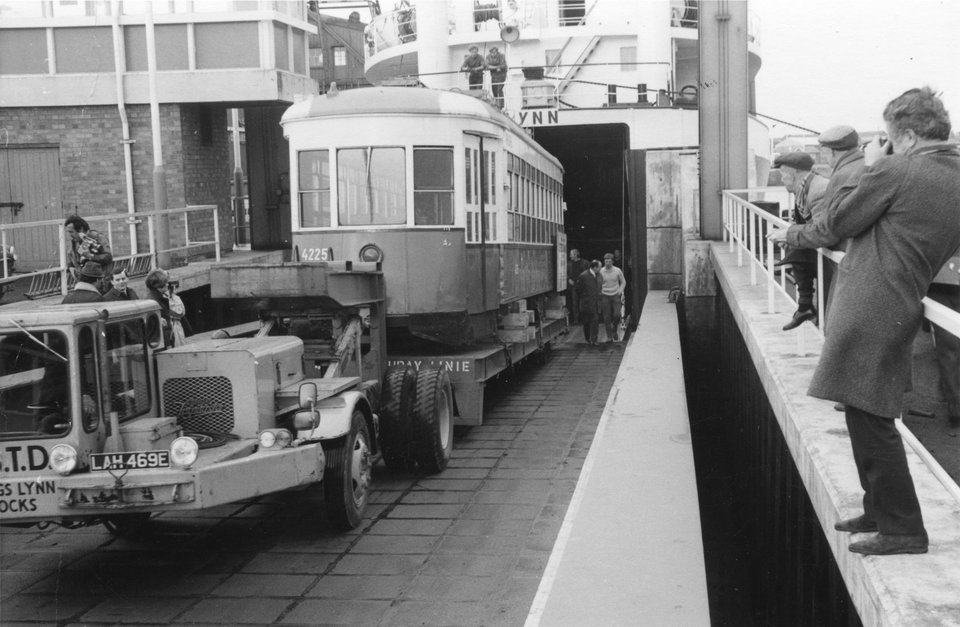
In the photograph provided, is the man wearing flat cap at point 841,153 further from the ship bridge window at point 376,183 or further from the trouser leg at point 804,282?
the ship bridge window at point 376,183

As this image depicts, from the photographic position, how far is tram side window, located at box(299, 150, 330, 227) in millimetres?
11977

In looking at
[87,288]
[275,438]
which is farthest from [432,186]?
[275,438]

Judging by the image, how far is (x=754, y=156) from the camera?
30422mm

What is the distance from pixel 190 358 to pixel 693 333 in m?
9.35

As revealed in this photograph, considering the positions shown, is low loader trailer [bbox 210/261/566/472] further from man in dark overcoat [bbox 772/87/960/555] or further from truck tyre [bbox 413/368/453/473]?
man in dark overcoat [bbox 772/87/960/555]

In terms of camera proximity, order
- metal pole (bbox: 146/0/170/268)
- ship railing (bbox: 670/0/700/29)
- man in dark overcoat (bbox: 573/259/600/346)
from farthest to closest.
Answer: ship railing (bbox: 670/0/700/29) < man in dark overcoat (bbox: 573/259/600/346) < metal pole (bbox: 146/0/170/268)

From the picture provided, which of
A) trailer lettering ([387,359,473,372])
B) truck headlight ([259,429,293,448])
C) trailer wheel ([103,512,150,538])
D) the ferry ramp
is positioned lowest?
trailer wheel ([103,512,150,538])

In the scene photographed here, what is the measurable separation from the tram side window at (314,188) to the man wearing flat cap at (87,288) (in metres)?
3.24

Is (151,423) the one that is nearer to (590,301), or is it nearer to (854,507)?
(854,507)

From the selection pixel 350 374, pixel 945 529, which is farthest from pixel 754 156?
pixel 945 529

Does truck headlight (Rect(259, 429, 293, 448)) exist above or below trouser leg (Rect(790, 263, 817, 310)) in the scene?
below

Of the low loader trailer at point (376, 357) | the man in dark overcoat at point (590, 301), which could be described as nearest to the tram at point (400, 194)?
the low loader trailer at point (376, 357)

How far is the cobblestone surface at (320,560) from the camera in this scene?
258 inches

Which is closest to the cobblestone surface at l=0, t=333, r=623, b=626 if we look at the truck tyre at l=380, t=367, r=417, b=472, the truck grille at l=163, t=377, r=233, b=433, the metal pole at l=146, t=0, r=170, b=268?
the truck tyre at l=380, t=367, r=417, b=472
